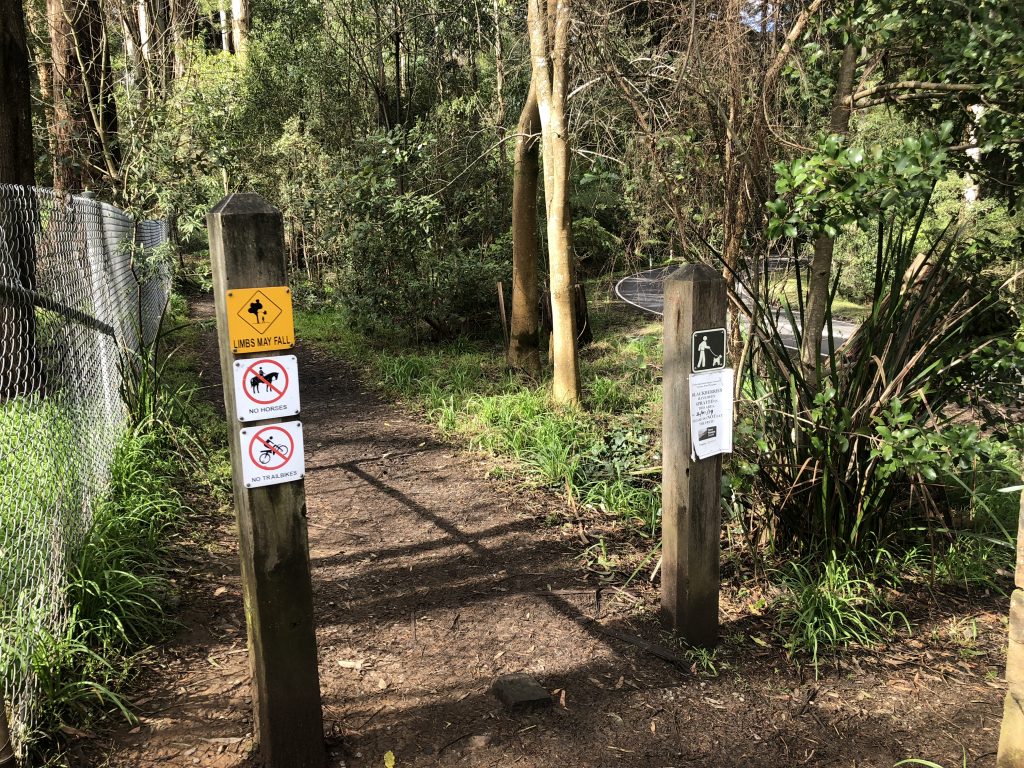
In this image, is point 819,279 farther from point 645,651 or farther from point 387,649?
point 387,649

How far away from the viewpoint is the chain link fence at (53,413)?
2906mm

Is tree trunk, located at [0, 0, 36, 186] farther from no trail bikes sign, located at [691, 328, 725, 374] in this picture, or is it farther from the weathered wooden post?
the weathered wooden post

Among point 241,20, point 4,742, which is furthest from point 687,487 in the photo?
point 241,20

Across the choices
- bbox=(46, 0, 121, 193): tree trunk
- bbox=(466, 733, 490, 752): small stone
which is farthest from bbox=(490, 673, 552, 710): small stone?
bbox=(46, 0, 121, 193): tree trunk

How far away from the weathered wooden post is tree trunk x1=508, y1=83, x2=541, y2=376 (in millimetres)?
7336

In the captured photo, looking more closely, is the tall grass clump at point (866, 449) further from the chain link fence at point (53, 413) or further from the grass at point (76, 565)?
the chain link fence at point (53, 413)

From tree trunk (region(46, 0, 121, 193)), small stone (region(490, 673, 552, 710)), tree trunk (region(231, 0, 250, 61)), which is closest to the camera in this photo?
small stone (region(490, 673, 552, 710))

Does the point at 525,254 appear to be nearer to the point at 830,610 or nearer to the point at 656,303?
the point at 830,610

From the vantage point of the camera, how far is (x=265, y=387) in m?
2.47

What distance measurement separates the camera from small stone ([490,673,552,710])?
3188mm

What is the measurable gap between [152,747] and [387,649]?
1.07m

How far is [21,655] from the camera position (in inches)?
104

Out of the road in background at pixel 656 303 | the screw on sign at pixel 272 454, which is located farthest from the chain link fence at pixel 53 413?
the road in background at pixel 656 303

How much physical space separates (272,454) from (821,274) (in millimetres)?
3304
